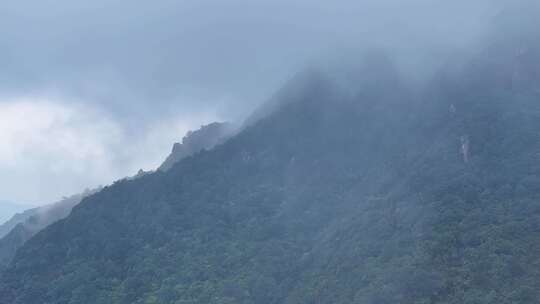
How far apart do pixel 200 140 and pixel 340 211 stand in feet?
144

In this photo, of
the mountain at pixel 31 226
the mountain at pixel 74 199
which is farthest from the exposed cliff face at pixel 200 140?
the mountain at pixel 31 226

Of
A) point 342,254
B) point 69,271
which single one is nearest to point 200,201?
point 69,271

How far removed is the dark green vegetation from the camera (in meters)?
65.3

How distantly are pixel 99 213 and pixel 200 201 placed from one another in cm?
1194

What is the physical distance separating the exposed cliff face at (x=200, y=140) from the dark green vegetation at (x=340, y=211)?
15.4 metres

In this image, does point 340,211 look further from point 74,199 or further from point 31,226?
point 74,199

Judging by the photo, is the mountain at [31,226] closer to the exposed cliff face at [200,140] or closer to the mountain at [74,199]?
the mountain at [74,199]

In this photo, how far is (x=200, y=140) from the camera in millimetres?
124188

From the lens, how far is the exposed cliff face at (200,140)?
119500mm

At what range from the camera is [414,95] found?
100 meters

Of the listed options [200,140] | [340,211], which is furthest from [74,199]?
[340,211]

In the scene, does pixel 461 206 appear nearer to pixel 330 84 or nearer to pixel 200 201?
pixel 200 201

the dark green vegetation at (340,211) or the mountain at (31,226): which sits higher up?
the mountain at (31,226)

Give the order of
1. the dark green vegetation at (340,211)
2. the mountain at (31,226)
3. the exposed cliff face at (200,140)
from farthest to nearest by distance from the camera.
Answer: the exposed cliff face at (200,140)
the mountain at (31,226)
the dark green vegetation at (340,211)
